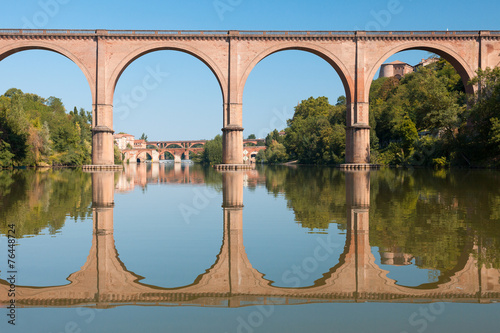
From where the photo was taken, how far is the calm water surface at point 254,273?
279 centimetres

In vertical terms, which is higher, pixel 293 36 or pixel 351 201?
pixel 293 36

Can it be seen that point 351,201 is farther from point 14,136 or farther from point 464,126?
point 14,136

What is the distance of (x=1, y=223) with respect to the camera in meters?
6.05

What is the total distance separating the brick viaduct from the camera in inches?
1115

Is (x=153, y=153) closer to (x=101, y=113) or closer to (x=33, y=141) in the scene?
(x=33, y=141)

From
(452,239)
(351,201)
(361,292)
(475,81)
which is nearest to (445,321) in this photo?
(361,292)

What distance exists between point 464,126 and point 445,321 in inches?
1028

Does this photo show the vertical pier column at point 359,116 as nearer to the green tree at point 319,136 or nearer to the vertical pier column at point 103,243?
the green tree at point 319,136
